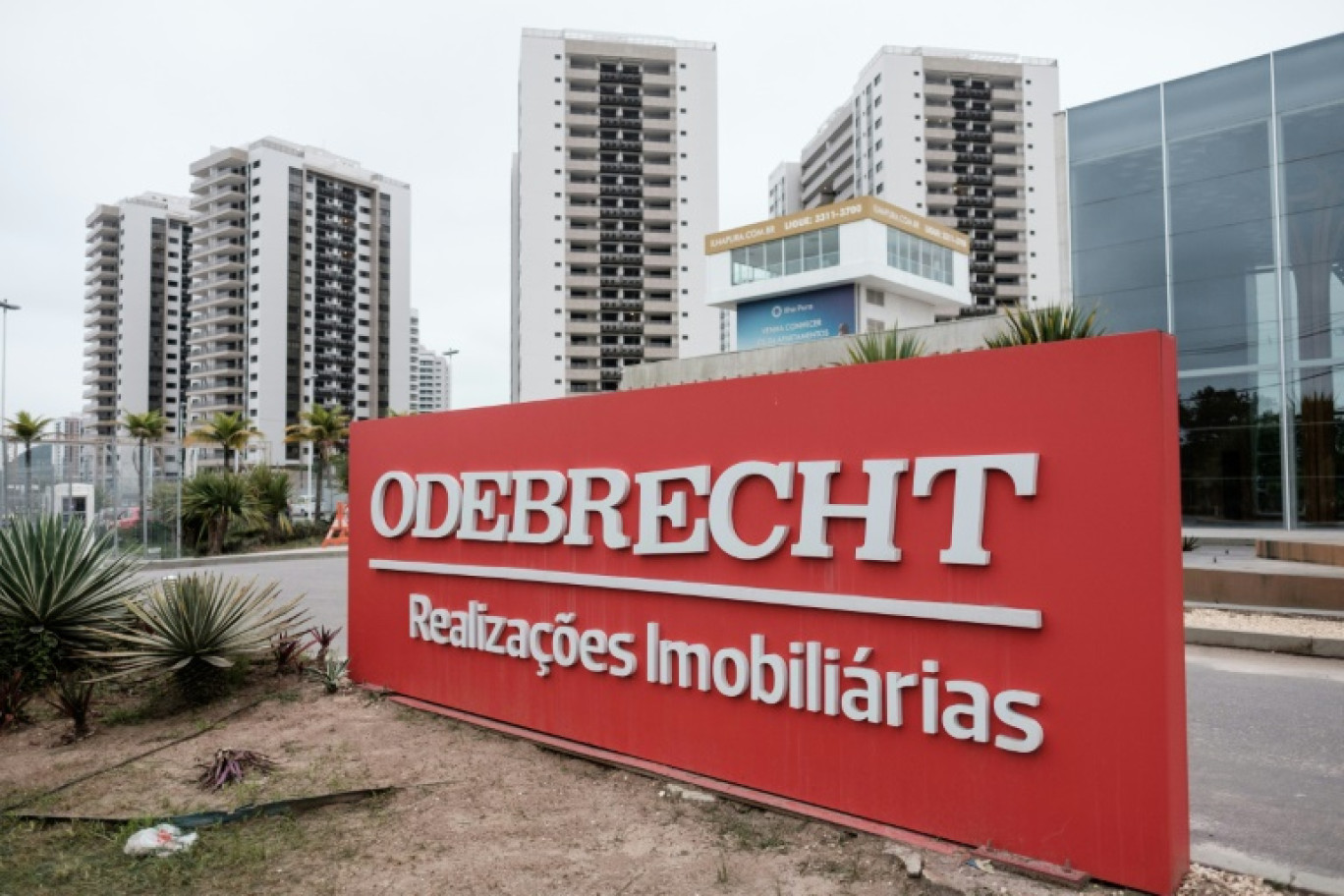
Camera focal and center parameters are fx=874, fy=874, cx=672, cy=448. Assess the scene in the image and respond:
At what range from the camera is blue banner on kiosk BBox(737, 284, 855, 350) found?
4544cm

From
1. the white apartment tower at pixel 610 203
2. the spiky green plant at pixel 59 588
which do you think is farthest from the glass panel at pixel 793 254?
the spiky green plant at pixel 59 588

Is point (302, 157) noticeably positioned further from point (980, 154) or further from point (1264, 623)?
point (1264, 623)

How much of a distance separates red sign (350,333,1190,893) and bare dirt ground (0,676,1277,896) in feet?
1.03

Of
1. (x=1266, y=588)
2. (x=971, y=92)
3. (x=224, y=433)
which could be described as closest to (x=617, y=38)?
(x=971, y=92)

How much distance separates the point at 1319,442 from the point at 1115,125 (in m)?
11.6

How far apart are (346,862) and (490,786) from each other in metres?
1.11

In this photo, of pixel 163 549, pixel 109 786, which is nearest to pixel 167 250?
pixel 163 549

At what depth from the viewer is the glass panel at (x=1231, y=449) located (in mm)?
25250

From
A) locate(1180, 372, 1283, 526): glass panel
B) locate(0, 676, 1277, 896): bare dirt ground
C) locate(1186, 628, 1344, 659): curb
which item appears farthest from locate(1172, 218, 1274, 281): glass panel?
locate(0, 676, 1277, 896): bare dirt ground

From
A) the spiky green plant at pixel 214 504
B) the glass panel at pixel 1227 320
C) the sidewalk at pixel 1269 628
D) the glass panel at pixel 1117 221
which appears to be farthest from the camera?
the glass panel at pixel 1117 221

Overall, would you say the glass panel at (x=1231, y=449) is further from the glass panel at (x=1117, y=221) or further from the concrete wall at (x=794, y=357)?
the concrete wall at (x=794, y=357)

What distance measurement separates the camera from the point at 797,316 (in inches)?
1879

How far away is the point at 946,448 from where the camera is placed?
4.28 metres

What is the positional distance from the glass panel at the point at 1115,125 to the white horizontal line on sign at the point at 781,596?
2852 centimetres
